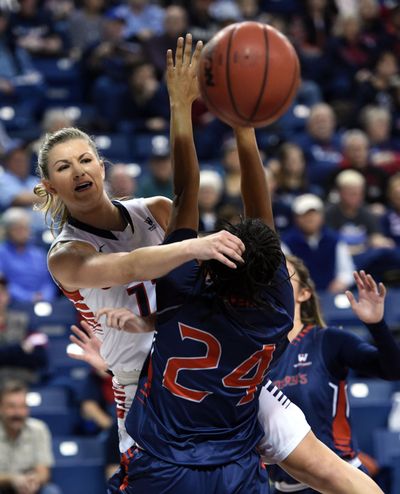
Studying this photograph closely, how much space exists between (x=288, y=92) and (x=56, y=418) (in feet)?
11.4

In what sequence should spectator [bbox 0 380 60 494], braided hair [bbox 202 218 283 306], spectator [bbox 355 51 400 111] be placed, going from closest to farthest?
A: braided hair [bbox 202 218 283 306], spectator [bbox 0 380 60 494], spectator [bbox 355 51 400 111]

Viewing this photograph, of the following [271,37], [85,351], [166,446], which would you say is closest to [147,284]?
[85,351]

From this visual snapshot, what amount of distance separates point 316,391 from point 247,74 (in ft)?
4.12

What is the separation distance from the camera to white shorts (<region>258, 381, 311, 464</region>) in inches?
133

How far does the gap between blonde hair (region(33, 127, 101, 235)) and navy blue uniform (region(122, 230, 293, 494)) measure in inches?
23.9

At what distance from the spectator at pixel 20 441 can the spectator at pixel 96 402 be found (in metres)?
0.44

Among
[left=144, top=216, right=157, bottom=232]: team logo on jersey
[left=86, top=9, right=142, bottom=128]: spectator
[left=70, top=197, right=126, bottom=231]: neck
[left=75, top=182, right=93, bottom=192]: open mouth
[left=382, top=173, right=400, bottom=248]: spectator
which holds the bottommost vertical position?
[left=382, top=173, right=400, bottom=248]: spectator

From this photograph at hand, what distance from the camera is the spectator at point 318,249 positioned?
7.18m

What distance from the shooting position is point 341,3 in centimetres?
1232

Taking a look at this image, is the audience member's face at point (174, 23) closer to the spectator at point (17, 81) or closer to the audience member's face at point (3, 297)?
the spectator at point (17, 81)

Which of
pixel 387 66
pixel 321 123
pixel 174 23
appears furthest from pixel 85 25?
pixel 387 66

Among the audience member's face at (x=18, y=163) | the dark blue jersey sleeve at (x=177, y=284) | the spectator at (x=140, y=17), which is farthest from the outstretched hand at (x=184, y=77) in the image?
the spectator at (x=140, y=17)

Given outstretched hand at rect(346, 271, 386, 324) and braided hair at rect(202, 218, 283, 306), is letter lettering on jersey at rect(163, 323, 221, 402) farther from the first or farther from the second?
outstretched hand at rect(346, 271, 386, 324)

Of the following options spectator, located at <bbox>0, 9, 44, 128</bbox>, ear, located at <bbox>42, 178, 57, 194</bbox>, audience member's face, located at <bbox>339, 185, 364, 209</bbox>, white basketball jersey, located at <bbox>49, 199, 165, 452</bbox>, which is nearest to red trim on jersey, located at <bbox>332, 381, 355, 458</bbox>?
white basketball jersey, located at <bbox>49, 199, 165, 452</bbox>
